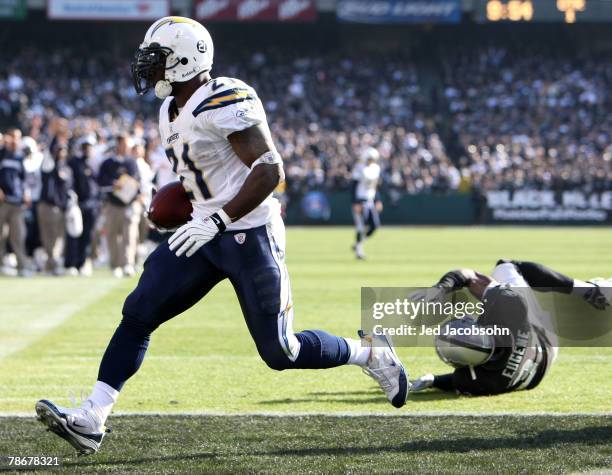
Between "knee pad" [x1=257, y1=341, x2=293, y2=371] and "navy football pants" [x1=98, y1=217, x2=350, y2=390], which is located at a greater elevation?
"navy football pants" [x1=98, y1=217, x2=350, y2=390]

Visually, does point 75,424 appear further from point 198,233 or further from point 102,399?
point 198,233

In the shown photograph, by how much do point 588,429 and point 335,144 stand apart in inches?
1033

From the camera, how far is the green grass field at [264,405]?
437 cm

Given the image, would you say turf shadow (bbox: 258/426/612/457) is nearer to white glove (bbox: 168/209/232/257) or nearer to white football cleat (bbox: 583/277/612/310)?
white glove (bbox: 168/209/232/257)

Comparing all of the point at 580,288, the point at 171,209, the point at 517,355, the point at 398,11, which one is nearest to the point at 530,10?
the point at 398,11

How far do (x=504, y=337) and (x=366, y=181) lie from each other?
13.2m

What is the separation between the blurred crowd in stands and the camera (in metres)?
30.3

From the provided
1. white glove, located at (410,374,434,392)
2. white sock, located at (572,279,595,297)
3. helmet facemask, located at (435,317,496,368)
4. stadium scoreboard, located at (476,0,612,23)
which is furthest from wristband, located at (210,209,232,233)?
stadium scoreboard, located at (476,0,612,23)

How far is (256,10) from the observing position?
34.8 metres

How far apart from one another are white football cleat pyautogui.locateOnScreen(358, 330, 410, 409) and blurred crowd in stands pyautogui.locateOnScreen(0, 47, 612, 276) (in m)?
20.7

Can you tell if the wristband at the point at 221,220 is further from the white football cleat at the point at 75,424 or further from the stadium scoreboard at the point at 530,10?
the stadium scoreboard at the point at 530,10

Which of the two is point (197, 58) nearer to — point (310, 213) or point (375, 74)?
point (310, 213)

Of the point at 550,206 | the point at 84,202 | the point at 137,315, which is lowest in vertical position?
the point at 550,206

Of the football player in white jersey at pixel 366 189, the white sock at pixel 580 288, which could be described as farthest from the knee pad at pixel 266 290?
the football player in white jersey at pixel 366 189
